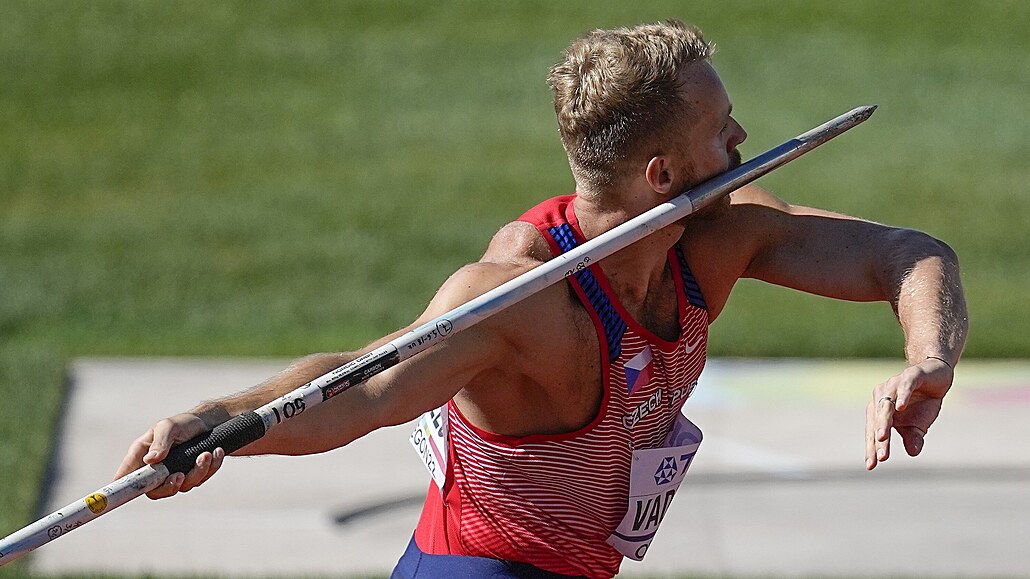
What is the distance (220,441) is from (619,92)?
1.19 m

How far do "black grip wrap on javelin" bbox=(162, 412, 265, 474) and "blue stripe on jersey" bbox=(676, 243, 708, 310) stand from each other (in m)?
1.20

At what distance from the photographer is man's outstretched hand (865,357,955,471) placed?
10.1 ft

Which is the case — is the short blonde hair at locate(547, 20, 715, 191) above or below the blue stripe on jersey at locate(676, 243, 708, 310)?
above

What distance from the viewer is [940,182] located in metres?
12.0

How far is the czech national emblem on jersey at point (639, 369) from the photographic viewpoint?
367cm

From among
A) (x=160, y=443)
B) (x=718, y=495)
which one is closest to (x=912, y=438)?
(x=160, y=443)

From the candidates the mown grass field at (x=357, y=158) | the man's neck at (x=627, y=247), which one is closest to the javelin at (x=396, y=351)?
the man's neck at (x=627, y=247)

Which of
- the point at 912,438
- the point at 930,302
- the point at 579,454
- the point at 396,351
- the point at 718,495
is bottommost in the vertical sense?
the point at 912,438

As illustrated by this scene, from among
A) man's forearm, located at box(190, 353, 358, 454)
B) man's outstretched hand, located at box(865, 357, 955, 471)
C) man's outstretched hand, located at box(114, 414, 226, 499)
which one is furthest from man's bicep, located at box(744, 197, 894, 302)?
man's outstretched hand, located at box(114, 414, 226, 499)

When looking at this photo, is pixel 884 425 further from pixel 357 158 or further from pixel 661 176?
pixel 357 158

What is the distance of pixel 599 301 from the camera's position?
3.63m

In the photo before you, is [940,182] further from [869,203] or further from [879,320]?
[879,320]

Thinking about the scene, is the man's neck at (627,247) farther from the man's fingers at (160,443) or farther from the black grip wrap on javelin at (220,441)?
the man's fingers at (160,443)

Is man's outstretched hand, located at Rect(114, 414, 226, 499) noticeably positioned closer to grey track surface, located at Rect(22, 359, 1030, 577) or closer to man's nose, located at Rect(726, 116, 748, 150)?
man's nose, located at Rect(726, 116, 748, 150)
